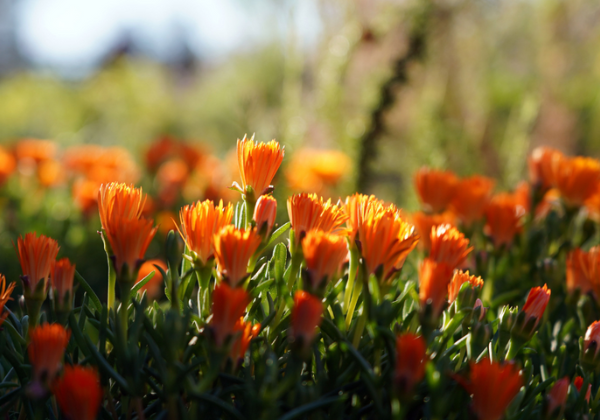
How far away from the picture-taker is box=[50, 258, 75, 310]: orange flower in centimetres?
63

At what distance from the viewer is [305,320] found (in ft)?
1.71

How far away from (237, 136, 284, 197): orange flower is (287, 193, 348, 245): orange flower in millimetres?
79

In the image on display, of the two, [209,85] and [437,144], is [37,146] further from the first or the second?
[209,85]

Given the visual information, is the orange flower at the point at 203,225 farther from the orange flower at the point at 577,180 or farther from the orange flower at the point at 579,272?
the orange flower at the point at 577,180

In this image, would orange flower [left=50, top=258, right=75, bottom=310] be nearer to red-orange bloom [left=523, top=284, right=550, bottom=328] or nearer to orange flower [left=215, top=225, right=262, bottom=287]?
orange flower [left=215, top=225, right=262, bottom=287]

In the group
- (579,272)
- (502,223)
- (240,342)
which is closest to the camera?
(240,342)

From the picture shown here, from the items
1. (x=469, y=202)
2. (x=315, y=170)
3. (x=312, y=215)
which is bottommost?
(x=315, y=170)

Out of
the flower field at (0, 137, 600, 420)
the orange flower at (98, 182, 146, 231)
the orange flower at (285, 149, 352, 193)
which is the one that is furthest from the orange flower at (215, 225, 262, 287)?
the orange flower at (285, 149, 352, 193)

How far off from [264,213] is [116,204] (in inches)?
7.6

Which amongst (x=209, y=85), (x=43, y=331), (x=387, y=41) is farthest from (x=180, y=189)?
(x=209, y=85)

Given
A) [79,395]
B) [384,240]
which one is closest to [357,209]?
[384,240]

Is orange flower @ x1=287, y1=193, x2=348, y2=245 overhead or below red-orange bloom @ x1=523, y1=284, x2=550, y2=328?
overhead

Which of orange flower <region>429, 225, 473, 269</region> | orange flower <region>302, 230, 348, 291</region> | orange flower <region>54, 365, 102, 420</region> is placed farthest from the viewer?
orange flower <region>429, 225, 473, 269</region>

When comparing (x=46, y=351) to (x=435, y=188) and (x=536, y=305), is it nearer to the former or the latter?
(x=536, y=305)
